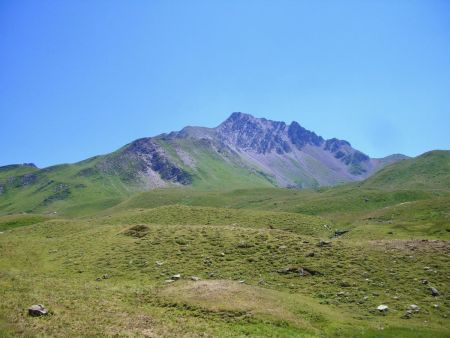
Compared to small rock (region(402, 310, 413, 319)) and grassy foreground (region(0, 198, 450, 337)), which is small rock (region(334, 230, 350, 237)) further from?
small rock (region(402, 310, 413, 319))

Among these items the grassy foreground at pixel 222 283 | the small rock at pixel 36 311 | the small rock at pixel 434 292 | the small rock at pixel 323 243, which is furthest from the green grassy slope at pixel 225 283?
the small rock at pixel 434 292

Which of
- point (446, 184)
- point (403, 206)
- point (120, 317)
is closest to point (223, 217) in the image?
point (403, 206)

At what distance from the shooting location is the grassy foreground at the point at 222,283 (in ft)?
107

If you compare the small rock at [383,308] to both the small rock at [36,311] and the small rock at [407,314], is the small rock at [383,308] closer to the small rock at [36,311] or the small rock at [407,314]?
the small rock at [407,314]

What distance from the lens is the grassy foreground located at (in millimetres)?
32688

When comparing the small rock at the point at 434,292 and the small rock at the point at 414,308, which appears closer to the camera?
the small rock at the point at 414,308

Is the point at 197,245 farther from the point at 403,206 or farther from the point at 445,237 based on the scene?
the point at 403,206

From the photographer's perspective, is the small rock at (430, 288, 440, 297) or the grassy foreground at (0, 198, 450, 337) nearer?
the grassy foreground at (0, 198, 450, 337)

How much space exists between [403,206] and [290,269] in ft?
225

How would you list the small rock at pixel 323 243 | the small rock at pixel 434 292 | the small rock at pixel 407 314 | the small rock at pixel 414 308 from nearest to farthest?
1. the small rock at pixel 407 314
2. the small rock at pixel 414 308
3. the small rock at pixel 434 292
4. the small rock at pixel 323 243

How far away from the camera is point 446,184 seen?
196 m

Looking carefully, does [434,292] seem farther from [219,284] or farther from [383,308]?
[219,284]

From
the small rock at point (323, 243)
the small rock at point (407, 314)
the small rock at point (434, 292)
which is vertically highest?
the small rock at point (323, 243)

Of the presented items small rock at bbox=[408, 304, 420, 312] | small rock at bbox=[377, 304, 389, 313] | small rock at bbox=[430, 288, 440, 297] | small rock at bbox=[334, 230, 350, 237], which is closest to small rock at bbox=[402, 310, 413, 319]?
small rock at bbox=[408, 304, 420, 312]
